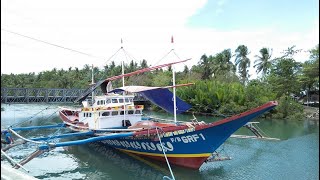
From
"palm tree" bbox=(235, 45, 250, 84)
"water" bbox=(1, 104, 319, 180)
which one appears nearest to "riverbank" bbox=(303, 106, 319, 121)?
"water" bbox=(1, 104, 319, 180)

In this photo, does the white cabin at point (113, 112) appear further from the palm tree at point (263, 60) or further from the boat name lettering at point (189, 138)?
the palm tree at point (263, 60)

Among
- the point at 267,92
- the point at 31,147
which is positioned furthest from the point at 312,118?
the point at 31,147

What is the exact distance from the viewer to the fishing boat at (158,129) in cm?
1233

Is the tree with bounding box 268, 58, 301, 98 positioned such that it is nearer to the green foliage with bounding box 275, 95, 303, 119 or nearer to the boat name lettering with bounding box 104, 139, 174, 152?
the green foliage with bounding box 275, 95, 303, 119

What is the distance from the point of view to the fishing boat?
12328 millimetres

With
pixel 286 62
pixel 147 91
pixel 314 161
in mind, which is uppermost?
pixel 286 62

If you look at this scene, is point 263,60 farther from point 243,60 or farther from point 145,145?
point 145,145

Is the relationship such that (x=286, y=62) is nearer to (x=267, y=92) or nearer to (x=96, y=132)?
(x=267, y=92)

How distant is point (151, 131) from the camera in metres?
13.4

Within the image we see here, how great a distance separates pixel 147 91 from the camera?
15.4 m

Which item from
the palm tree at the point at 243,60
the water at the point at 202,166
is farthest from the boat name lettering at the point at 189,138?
the palm tree at the point at 243,60

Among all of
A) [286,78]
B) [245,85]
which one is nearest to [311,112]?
[286,78]

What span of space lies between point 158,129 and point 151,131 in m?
0.36

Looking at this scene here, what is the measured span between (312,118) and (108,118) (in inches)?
937
